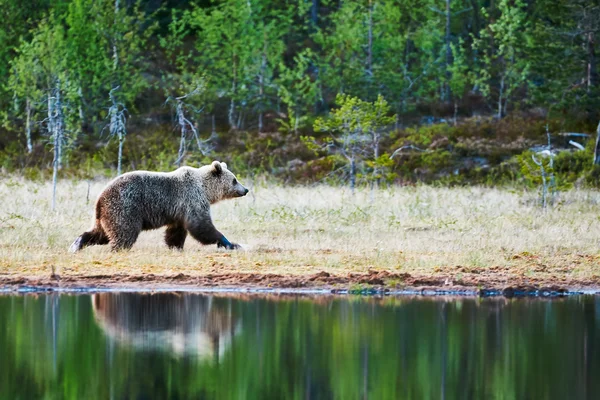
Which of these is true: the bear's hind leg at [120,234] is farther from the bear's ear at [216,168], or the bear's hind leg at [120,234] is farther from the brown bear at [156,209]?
the bear's ear at [216,168]

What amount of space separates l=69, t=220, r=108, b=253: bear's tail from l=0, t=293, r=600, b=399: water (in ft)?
10.1

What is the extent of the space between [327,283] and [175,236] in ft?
11.8

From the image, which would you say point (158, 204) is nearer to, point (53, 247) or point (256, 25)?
point (53, 247)

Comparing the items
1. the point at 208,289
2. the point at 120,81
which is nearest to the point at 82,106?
the point at 120,81

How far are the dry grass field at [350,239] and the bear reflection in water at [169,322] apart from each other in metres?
1.60

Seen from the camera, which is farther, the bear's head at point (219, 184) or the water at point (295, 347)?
the bear's head at point (219, 184)

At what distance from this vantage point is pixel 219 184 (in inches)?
674

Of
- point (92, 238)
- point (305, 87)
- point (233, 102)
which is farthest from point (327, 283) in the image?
point (233, 102)

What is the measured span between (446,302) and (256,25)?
37.7 metres

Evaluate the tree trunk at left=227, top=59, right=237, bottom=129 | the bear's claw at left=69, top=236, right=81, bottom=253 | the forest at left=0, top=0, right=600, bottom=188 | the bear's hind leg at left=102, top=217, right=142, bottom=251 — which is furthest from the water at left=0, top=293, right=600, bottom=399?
the tree trunk at left=227, top=59, right=237, bottom=129

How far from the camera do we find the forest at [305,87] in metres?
38.1

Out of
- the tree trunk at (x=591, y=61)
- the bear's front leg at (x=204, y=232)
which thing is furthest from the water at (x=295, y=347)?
the tree trunk at (x=591, y=61)

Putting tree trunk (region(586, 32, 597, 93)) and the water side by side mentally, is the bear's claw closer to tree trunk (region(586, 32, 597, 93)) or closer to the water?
the water

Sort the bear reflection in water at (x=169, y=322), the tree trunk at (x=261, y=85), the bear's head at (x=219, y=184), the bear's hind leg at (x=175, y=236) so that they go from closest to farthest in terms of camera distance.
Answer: the bear reflection in water at (x=169, y=322)
the bear's hind leg at (x=175, y=236)
the bear's head at (x=219, y=184)
the tree trunk at (x=261, y=85)
